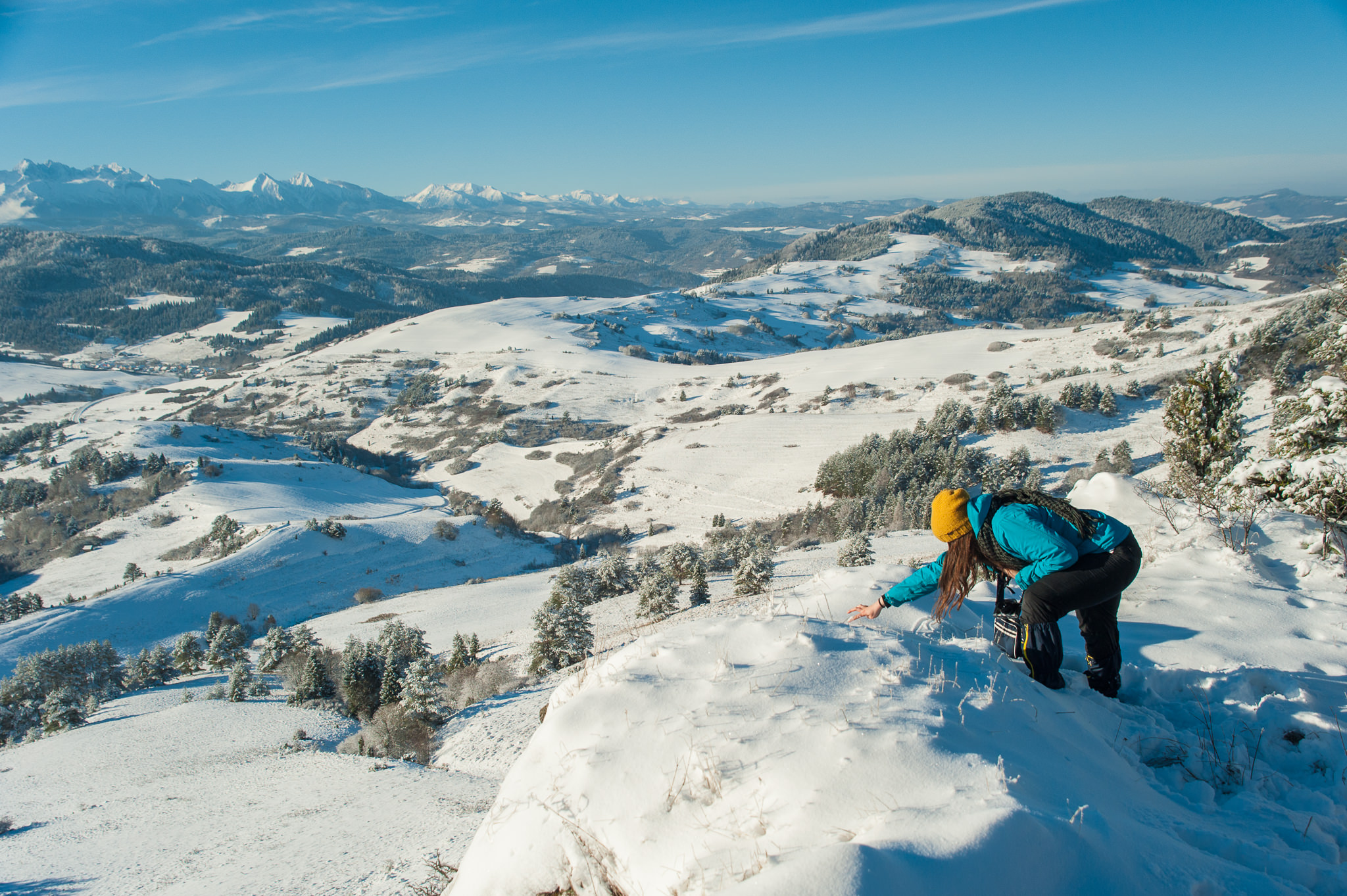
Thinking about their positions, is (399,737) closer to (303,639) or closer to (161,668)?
(303,639)

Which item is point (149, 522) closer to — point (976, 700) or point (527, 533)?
point (527, 533)

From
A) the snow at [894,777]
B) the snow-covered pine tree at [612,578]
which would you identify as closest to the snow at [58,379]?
the snow-covered pine tree at [612,578]

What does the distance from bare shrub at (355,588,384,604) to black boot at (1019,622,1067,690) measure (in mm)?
31456

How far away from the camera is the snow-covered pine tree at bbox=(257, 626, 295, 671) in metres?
20.6

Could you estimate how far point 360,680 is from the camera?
16078mm

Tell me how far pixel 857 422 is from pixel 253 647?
36.1 m

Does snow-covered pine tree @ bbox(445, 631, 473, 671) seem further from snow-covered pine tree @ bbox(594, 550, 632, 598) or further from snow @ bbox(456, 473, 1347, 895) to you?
snow @ bbox(456, 473, 1347, 895)

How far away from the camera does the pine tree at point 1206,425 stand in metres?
11.0

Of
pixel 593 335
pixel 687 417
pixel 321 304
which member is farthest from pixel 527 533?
pixel 321 304

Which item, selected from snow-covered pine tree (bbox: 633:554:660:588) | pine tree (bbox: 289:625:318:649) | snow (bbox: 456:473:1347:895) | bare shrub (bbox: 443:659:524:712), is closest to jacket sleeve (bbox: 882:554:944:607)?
snow (bbox: 456:473:1347:895)

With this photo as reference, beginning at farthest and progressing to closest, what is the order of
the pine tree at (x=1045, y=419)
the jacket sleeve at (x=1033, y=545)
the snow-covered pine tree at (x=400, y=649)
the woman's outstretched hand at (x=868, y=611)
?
1. the pine tree at (x=1045, y=419)
2. the snow-covered pine tree at (x=400, y=649)
3. the woman's outstretched hand at (x=868, y=611)
4. the jacket sleeve at (x=1033, y=545)

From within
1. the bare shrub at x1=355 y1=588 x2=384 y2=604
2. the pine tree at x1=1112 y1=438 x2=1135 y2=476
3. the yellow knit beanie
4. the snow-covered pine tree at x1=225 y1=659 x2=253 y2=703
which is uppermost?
the yellow knit beanie

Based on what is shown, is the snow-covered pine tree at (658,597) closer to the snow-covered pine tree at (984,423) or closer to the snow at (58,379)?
the snow-covered pine tree at (984,423)

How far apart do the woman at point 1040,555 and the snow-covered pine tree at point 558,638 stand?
11.8 metres
